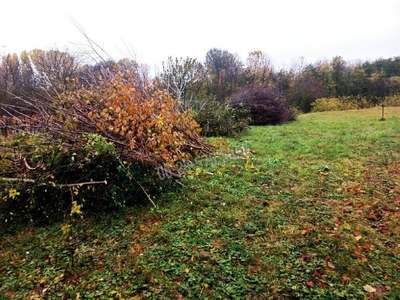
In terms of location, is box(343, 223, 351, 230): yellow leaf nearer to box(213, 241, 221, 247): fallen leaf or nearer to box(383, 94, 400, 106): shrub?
box(213, 241, 221, 247): fallen leaf

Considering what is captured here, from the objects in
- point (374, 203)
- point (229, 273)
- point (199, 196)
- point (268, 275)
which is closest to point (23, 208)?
point (199, 196)

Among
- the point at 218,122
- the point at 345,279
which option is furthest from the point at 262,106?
the point at 345,279

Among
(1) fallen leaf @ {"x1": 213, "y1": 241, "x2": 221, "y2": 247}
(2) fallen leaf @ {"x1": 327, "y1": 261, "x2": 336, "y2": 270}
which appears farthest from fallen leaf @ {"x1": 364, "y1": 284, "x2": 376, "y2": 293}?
(1) fallen leaf @ {"x1": 213, "y1": 241, "x2": 221, "y2": 247}

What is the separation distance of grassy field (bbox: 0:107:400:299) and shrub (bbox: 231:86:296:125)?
792cm

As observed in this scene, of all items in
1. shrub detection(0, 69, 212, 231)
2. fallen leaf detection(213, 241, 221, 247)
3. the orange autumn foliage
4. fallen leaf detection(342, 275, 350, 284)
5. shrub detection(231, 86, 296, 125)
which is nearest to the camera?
fallen leaf detection(342, 275, 350, 284)

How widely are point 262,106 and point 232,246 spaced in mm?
10275

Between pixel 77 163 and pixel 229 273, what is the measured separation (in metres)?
2.27

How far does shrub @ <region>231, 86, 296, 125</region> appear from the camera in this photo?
1223 centimetres

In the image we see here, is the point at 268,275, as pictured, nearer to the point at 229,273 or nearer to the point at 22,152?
the point at 229,273

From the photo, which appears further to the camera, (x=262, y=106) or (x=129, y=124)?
(x=262, y=106)

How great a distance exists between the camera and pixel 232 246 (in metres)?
2.81

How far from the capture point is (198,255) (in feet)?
8.81

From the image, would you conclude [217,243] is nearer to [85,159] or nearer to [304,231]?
[304,231]

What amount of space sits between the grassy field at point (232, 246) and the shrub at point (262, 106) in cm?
792
